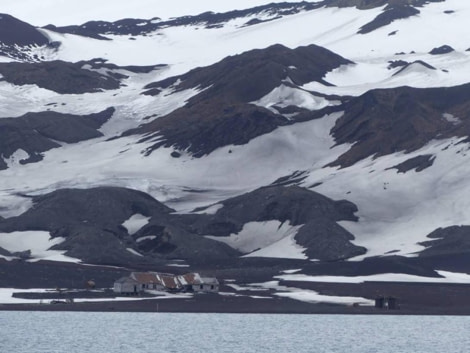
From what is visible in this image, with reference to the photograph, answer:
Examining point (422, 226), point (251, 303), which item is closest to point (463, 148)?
point (422, 226)

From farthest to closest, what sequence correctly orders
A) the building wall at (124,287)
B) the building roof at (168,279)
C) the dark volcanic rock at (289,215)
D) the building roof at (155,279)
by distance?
the dark volcanic rock at (289,215) → the building roof at (155,279) → the building roof at (168,279) → the building wall at (124,287)

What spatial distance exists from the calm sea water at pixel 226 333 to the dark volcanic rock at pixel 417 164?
7412 cm

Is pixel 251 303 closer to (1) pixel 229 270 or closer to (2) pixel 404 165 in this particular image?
(1) pixel 229 270

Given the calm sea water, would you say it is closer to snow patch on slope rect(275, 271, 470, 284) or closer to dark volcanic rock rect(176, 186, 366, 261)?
snow patch on slope rect(275, 271, 470, 284)

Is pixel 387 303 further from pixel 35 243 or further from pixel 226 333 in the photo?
pixel 35 243

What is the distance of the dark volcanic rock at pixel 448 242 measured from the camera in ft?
490

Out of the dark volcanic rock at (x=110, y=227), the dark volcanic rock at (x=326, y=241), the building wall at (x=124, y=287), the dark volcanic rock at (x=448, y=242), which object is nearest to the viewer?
the building wall at (x=124, y=287)

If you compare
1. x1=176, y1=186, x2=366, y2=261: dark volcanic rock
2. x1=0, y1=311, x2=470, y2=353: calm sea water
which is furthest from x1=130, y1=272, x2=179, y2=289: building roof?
x1=176, y1=186, x2=366, y2=261: dark volcanic rock

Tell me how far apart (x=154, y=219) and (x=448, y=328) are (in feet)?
264

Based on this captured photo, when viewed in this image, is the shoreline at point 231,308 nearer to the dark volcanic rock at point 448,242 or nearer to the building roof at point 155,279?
the building roof at point 155,279

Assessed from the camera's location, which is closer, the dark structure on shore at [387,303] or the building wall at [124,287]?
the dark structure on shore at [387,303]

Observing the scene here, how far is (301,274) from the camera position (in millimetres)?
138750

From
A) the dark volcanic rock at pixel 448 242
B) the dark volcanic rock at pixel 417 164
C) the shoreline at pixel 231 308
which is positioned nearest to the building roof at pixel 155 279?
the shoreline at pixel 231 308

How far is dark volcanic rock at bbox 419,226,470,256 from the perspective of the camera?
490 feet
